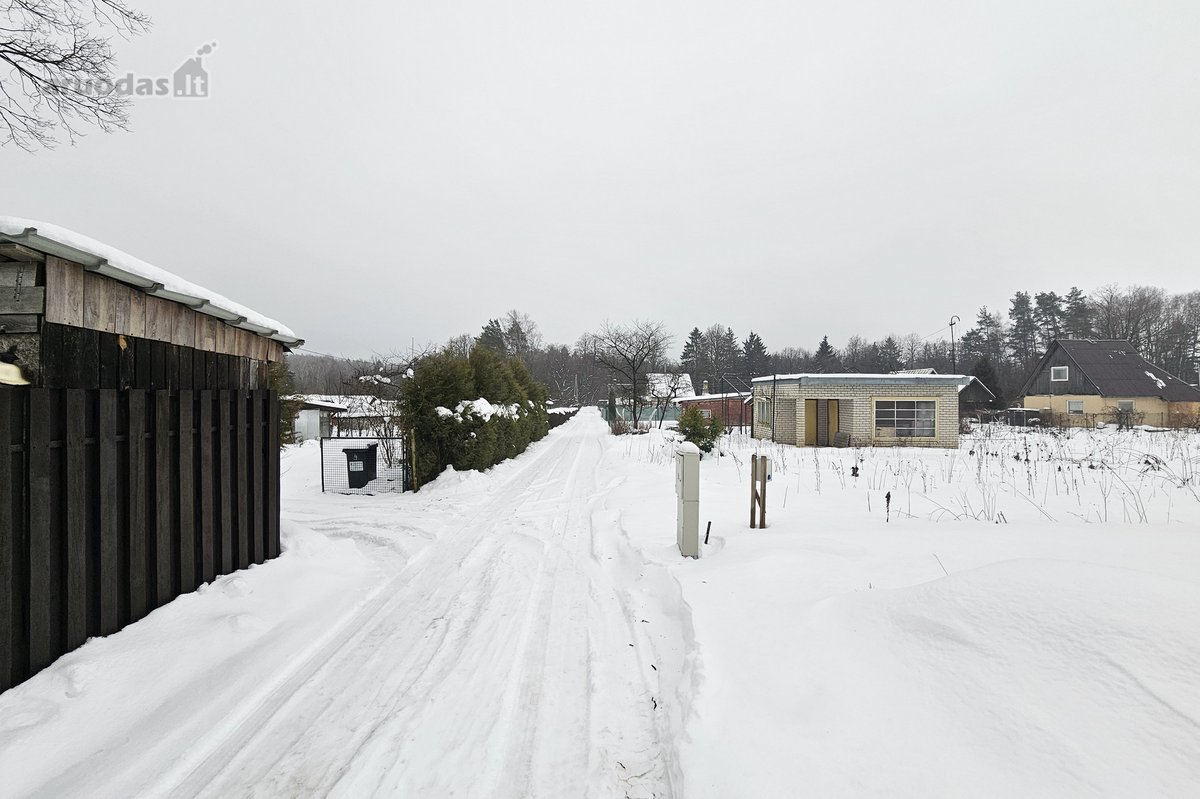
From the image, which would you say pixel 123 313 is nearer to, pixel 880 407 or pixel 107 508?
pixel 107 508

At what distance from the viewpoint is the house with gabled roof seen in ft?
98.0

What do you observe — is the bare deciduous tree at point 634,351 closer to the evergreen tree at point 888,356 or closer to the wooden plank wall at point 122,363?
the wooden plank wall at point 122,363

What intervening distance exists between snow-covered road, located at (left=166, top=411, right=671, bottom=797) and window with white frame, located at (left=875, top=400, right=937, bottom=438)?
63.9ft

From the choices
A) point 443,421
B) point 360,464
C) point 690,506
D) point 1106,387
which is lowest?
point 360,464

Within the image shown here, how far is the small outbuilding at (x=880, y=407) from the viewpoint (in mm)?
20219

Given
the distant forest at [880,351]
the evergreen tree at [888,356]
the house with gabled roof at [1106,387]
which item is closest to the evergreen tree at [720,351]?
the distant forest at [880,351]

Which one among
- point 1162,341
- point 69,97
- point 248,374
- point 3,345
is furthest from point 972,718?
point 1162,341

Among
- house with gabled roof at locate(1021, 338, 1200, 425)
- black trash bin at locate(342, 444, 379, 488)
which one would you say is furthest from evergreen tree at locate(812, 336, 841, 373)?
black trash bin at locate(342, 444, 379, 488)

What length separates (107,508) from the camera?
3496 mm

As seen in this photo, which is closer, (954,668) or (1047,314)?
(954,668)

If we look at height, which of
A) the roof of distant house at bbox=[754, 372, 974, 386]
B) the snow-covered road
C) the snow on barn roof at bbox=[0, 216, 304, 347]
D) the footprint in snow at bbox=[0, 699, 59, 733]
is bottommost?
the snow-covered road

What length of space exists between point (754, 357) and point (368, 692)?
3054 inches

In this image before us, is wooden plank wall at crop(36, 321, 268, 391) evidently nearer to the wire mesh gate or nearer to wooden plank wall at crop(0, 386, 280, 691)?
wooden plank wall at crop(0, 386, 280, 691)

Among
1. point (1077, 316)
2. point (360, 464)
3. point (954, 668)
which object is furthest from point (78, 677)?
point (1077, 316)
